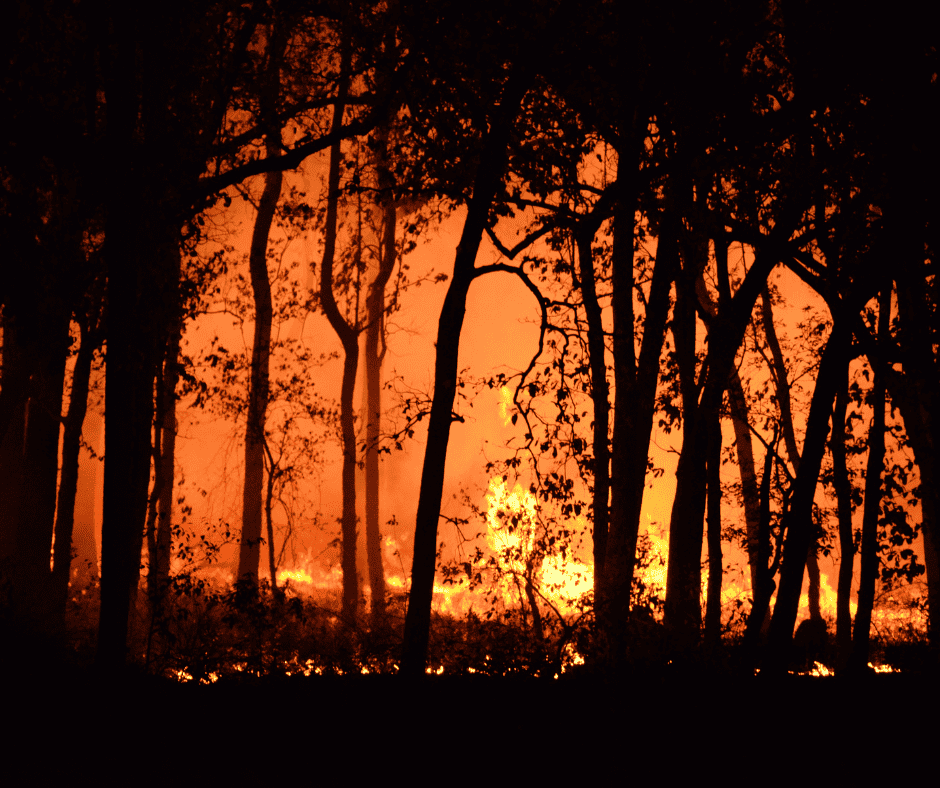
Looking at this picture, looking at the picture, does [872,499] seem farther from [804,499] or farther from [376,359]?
[376,359]

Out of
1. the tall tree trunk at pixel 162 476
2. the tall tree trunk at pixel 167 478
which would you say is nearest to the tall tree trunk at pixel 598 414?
the tall tree trunk at pixel 162 476

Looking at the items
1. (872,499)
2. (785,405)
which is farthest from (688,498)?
(785,405)

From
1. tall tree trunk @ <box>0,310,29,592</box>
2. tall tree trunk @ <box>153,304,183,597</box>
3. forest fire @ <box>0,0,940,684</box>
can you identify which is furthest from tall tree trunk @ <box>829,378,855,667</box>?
tall tree trunk @ <box>0,310,29,592</box>

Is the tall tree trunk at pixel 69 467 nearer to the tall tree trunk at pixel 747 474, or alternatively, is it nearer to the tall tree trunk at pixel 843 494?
the tall tree trunk at pixel 747 474

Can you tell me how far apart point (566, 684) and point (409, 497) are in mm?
27594

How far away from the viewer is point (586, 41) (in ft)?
28.0

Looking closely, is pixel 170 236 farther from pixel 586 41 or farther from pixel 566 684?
pixel 566 684

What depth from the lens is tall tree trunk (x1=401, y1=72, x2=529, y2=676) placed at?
279 inches

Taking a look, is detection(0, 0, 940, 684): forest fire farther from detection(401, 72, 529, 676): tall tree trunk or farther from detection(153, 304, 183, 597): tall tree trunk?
detection(153, 304, 183, 597): tall tree trunk

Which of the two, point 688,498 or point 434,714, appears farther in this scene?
point 688,498

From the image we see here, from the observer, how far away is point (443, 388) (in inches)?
289

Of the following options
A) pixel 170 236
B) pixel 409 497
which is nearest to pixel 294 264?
pixel 170 236

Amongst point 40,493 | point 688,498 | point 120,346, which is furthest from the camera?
point 40,493

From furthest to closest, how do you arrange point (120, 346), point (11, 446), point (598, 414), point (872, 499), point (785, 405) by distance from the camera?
point (785, 405) < point (11, 446) < point (598, 414) < point (872, 499) < point (120, 346)
